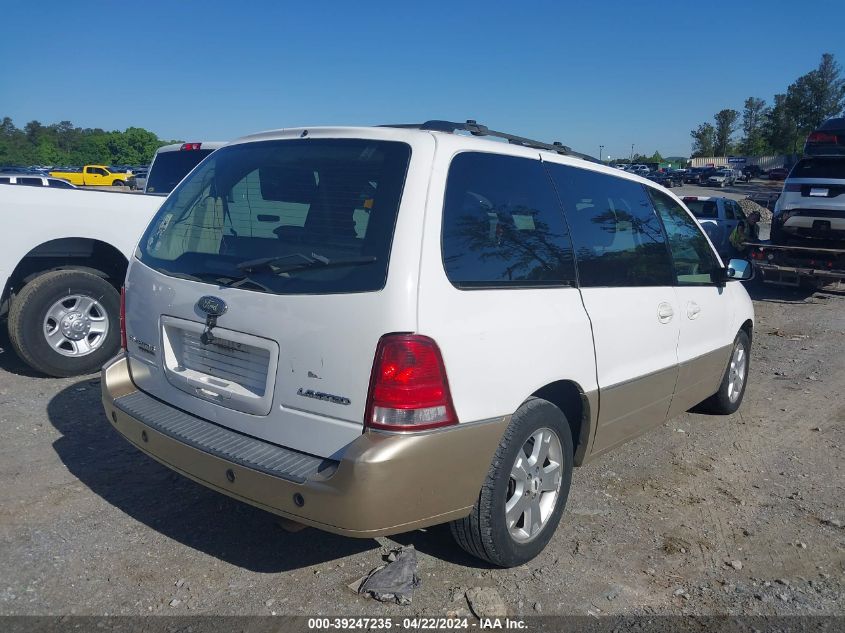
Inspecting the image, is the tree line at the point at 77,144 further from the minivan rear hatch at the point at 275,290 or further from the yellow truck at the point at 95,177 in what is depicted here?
the minivan rear hatch at the point at 275,290

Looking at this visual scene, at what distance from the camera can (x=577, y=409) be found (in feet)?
11.9

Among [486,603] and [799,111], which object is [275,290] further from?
[799,111]

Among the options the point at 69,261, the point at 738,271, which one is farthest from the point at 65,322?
the point at 738,271

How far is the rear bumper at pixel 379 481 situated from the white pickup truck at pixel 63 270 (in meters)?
3.47

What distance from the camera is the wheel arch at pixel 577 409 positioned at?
3.50 metres

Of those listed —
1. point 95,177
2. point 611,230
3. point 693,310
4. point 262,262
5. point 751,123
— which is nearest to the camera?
point 262,262

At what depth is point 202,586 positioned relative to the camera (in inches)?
122

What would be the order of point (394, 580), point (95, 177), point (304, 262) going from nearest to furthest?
point (304, 262) < point (394, 580) < point (95, 177)

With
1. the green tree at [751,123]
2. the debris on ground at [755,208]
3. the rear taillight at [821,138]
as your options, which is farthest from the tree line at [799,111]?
the rear taillight at [821,138]

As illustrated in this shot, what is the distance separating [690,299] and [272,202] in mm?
2790

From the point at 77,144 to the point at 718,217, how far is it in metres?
106

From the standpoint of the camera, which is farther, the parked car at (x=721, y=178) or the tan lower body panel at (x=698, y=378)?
the parked car at (x=721, y=178)

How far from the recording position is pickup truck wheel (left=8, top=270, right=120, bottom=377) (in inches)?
227

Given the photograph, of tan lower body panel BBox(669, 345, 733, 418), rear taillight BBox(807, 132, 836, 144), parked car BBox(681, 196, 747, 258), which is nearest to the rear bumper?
tan lower body panel BBox(669, 345, 733, 418)
